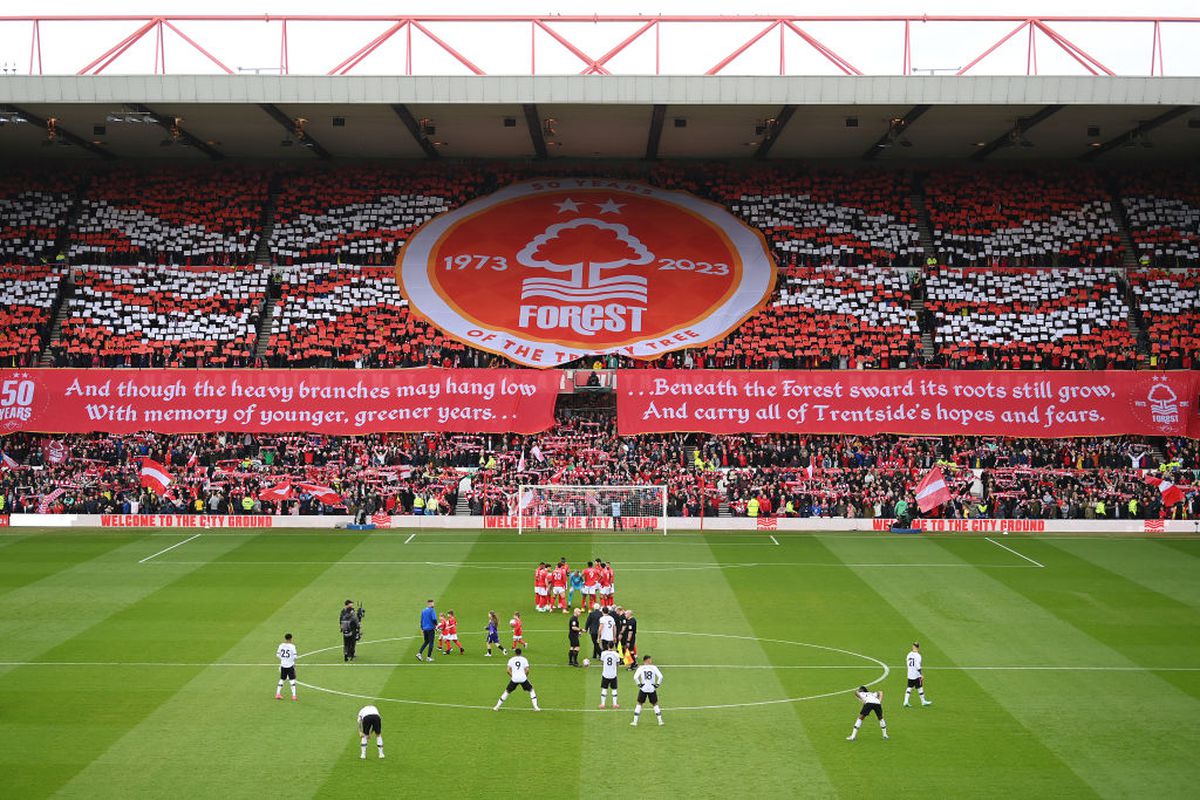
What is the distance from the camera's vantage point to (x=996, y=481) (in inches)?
1957

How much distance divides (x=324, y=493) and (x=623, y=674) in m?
22.3

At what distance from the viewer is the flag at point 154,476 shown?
47.5 m

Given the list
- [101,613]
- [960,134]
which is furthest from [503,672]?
[960,134]

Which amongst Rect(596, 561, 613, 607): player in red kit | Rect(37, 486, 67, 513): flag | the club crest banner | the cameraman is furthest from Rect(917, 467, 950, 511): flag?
Rect(37, 486, 67, 513): flag

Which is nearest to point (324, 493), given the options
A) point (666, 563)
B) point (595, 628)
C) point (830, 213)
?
point (666, 563)

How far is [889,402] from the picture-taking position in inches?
2062

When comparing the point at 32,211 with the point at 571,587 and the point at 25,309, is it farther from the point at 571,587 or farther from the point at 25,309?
the point at 571,587

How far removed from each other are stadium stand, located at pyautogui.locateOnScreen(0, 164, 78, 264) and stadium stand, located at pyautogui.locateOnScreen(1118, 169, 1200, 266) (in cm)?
4704

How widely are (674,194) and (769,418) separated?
14550 mm

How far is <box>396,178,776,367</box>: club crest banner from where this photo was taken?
184ft

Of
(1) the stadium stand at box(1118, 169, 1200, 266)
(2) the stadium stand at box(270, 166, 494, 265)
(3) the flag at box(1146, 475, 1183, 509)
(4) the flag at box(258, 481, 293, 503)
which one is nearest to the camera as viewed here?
(3) the flag at box(1146, 475, 1183, 509)

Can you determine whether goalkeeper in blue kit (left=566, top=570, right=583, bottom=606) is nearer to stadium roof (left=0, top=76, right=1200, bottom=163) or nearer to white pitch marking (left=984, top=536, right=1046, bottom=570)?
white pitch marking (left=984, top=536, right=1046, bottom=570)

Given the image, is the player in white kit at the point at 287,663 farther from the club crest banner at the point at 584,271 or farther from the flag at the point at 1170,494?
the flag at the point at 1170,494

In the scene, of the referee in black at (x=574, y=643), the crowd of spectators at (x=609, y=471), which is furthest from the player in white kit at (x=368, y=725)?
the crowd of spectators at (x=609, y=471)
